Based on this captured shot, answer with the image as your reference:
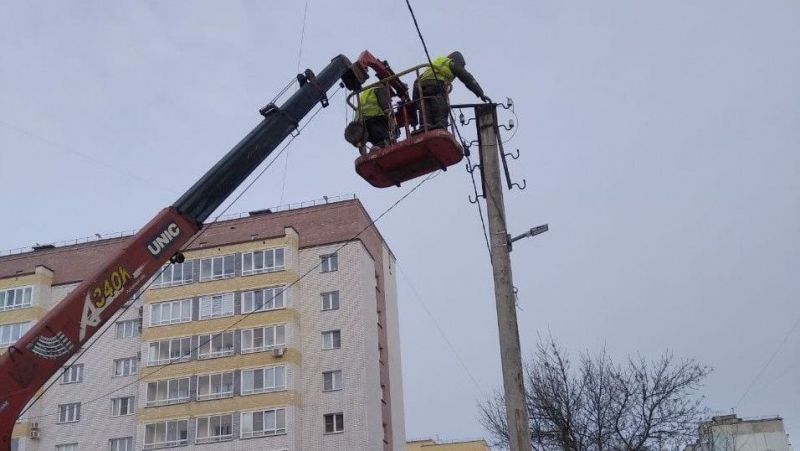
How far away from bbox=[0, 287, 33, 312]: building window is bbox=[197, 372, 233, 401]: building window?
12.6m

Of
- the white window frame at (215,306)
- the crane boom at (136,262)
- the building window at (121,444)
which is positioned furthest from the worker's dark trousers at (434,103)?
the building window at (121,444)

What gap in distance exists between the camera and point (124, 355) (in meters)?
50.7

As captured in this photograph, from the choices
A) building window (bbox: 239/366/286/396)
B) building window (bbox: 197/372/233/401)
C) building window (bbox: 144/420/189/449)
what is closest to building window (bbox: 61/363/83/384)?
building window (bbox: 144/420/189/449)

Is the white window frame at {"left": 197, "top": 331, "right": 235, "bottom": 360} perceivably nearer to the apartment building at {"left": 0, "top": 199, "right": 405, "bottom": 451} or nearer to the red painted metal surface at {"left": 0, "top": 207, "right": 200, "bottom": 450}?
the apartment building at {"left": 0, "top": 199, "right": 405, "bottom": 451}

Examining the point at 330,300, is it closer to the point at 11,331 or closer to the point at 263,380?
the point at 263,380

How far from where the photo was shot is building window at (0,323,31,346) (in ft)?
171

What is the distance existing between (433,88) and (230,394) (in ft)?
116

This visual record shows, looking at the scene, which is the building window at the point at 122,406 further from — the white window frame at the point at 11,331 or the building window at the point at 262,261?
the building window at the point at 262,261

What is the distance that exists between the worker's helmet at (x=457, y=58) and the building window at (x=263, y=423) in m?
34.1

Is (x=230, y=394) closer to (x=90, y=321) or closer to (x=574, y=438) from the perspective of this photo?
(x=574, y=438)

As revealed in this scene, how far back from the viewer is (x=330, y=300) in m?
49.3

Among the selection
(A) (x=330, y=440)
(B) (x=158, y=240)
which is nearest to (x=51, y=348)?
(B) (x=158, y=240)

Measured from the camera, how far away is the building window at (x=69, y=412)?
50312 mm

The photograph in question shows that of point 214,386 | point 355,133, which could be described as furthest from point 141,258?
point 214,386
